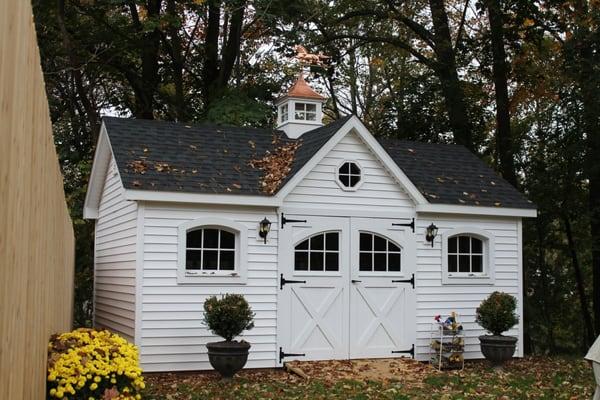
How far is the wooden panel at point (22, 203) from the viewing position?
108 inches

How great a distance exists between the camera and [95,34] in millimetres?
21031

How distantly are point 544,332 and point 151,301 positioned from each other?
15.7 meters

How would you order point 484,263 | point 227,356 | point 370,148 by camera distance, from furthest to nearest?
point 484,263 < point 370,148 < point 227,356

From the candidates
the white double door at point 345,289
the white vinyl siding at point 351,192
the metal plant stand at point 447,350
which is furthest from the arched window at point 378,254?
the metal plant stand at point 447,350

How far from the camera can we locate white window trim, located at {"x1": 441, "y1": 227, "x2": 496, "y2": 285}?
43.6ft

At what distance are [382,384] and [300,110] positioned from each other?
6.04 m

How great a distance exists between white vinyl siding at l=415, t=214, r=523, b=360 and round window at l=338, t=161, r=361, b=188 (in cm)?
140

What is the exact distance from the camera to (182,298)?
37.7ft

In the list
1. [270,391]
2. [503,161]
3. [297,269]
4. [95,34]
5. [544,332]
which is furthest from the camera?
[544,332]

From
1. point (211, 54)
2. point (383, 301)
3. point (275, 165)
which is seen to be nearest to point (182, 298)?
point (275, 165)

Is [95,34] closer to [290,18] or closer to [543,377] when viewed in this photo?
[290,18]

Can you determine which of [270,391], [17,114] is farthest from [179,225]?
[17,114]

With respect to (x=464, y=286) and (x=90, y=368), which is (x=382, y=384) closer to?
(x=464, y=286)

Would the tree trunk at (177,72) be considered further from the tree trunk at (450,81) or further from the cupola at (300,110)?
the cupola at (300,110)
